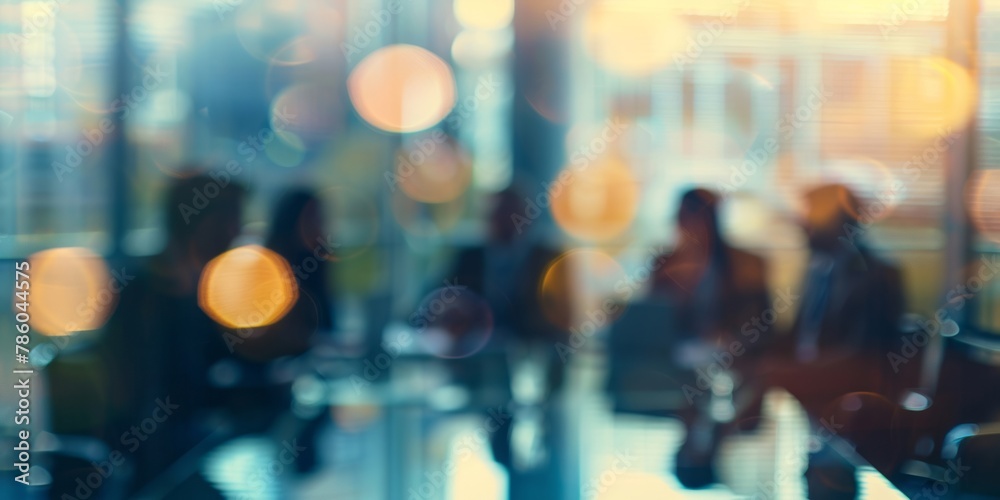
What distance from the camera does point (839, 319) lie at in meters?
2.42

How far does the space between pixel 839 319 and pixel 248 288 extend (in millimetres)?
1887

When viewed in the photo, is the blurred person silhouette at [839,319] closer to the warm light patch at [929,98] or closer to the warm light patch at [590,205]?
the warm light patch at [929,98]

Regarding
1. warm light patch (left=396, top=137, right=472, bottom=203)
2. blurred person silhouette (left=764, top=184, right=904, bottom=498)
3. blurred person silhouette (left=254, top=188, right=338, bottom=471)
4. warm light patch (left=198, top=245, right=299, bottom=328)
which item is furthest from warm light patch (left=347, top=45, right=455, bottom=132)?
→ blurred person silhouette (left=764, top=184, right=904, bottom=498)

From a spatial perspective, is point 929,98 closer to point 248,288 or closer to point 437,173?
point 437,173

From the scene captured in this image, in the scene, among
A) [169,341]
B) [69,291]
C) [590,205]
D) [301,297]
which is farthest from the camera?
[590,205]

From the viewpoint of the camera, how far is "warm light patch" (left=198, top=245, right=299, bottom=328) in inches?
87.6

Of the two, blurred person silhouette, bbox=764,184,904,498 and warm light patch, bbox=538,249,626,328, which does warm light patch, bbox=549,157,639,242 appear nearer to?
warm light patch, bbox=538,249,626,328

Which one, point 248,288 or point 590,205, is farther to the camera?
point 590,205

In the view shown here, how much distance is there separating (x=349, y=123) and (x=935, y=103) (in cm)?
188

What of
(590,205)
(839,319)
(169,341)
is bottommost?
(169,341)

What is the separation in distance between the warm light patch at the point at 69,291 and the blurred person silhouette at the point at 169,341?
5cm

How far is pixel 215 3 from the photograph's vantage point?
2.23 m

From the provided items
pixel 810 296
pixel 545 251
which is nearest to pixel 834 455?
pixel 810 296

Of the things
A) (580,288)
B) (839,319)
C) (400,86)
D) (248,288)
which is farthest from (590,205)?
(248,288)
